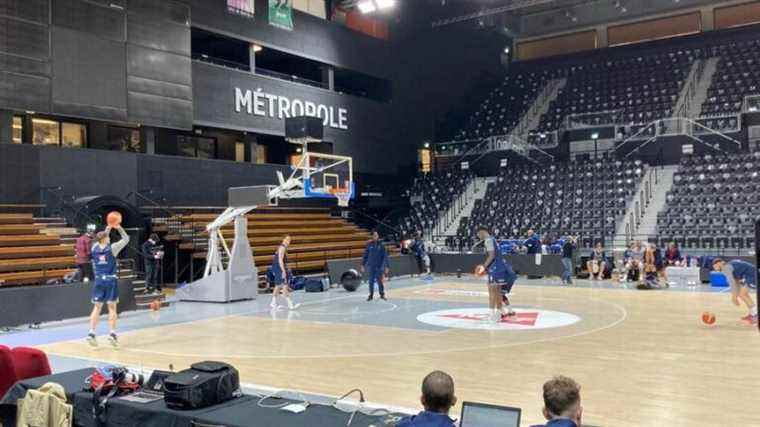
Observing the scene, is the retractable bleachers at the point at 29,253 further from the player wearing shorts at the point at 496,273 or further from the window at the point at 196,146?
the player wearing shorts at the point at 496,273

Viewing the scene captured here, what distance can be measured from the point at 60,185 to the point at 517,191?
1789cm

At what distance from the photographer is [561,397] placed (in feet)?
12.3

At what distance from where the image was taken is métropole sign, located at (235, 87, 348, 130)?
24.9 m

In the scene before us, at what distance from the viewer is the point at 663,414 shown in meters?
6.45

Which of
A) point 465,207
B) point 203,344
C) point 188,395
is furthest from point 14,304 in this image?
point 465,207

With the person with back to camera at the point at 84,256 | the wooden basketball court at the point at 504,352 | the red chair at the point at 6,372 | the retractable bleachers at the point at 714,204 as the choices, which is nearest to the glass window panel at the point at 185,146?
the person with back to camera at the point at 84,256

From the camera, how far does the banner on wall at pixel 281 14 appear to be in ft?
84.0

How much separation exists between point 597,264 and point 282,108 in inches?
509

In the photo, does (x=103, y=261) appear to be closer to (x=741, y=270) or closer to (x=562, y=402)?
(x=562, y=402)

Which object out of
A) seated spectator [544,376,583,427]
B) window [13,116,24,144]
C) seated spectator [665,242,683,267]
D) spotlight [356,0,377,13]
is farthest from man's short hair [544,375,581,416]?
spotlight [356,0,377,13]

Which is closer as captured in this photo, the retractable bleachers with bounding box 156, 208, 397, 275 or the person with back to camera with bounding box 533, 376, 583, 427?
the person with back to camera with bounding box 533, 376, 583, 427

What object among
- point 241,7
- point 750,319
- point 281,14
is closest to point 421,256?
point 281,14

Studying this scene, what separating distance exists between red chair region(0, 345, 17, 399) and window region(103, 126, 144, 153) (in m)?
16.9

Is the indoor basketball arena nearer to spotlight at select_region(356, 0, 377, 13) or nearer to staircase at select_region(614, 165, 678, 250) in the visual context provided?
staircase at select_region(614, 165, 678, 250)
